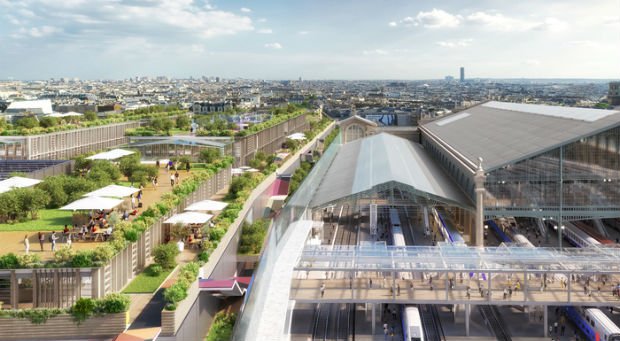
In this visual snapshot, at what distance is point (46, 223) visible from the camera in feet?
98.7

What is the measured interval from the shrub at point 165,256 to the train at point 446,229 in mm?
17663

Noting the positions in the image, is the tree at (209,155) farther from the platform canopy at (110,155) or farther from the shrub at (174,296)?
the shrub at (174,296)

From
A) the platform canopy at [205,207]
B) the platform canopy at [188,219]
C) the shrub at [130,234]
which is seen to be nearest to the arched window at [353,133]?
the platform canopy at [205,207]

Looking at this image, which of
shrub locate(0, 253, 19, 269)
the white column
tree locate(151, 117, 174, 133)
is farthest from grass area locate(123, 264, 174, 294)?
tree locate(151, 117, 174, 133)

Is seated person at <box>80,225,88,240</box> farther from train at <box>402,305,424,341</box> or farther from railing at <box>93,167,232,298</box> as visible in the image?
train at <box>402,305,424,341</box>

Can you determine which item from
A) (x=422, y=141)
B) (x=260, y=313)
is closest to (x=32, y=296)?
(x=260, y=313)

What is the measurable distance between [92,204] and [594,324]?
24372 millimetres

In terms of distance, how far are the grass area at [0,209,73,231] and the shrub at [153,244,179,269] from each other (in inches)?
249

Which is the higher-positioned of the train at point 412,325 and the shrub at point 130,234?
the shrub at point 130,234

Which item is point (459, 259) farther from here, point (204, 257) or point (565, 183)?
point (565, 183)

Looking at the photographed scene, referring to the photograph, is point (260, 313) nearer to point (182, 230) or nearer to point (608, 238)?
point (182, 230)

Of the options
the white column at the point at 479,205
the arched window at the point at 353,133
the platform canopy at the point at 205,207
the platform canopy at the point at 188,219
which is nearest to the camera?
the platform canopy at the point at 188,219

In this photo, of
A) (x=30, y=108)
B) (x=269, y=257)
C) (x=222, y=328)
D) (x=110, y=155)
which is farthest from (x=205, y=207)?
(x=30, y=108)

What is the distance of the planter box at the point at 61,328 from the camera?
68.0 ft
